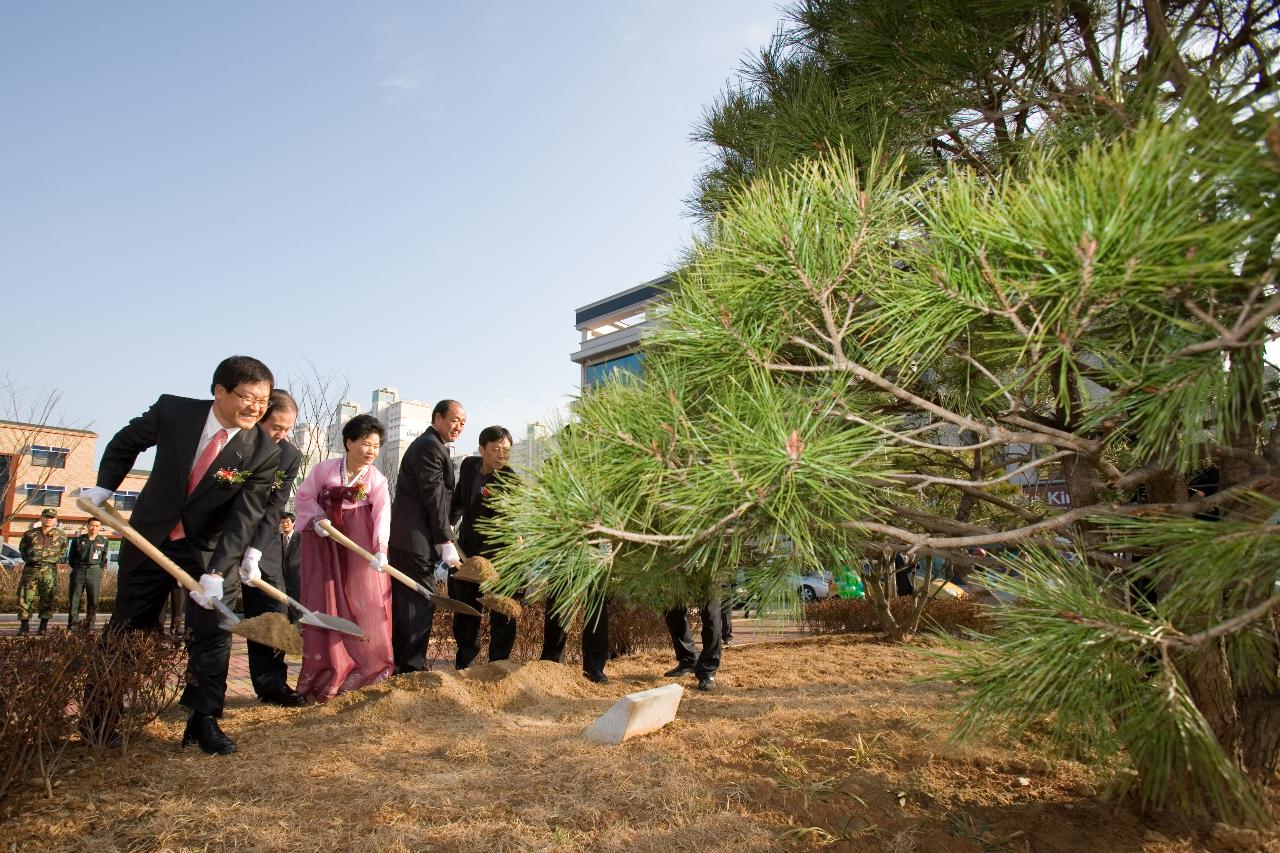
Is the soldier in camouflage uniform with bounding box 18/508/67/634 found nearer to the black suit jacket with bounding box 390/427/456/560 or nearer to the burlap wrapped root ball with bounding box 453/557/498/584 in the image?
the black suit jacket with bounding box 390/427/456/560

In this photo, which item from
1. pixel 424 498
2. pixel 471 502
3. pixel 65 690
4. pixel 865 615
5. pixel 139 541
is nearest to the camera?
pixel 65 690

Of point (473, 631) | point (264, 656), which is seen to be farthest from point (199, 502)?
point (473, 631)

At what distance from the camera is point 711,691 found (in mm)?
4547

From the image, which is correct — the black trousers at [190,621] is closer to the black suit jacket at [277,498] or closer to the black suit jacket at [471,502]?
the black suit jacket at [277,498]

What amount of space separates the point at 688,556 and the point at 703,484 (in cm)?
56

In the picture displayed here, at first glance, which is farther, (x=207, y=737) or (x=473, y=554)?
(x=473, y=554)

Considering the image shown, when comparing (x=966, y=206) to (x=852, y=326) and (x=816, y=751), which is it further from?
(x=816, y=751)

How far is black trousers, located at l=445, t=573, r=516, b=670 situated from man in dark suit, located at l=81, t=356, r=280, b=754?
71.7 inches

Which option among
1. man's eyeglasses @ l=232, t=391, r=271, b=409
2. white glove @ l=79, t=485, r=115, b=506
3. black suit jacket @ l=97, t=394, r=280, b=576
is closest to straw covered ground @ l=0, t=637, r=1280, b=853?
black suit jacket @ l=97, t=394, r=280, b=576

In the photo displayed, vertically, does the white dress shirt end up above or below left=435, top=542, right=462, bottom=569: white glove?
above

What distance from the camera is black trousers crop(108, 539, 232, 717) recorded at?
3.13 metres

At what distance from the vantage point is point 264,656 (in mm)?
4328

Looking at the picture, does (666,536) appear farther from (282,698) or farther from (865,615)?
(865,615)

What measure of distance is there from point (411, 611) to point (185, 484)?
1.74 metres
